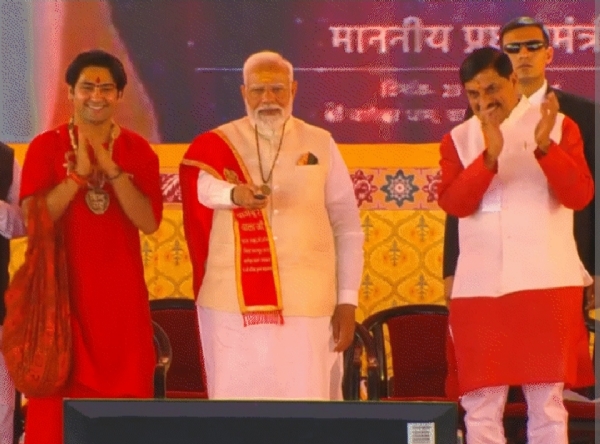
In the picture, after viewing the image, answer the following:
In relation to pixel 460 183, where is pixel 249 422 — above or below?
below

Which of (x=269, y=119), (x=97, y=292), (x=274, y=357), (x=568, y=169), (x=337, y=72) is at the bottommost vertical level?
(x=274, y=357)

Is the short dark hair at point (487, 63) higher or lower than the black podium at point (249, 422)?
higher

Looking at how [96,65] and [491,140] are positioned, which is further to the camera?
[96,65]

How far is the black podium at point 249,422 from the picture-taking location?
1340mm

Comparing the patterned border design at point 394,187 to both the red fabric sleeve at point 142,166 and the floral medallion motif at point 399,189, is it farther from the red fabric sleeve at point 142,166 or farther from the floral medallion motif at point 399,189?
the red fabric sleeve at point 142,166

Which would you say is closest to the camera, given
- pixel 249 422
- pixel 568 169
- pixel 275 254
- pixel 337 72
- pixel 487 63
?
pixel 249 422

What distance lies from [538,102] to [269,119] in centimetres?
89

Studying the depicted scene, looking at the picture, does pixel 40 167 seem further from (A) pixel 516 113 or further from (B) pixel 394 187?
(B) pixel 394 187

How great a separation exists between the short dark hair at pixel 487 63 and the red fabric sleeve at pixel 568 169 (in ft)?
0.88

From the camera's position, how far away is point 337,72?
187 inches

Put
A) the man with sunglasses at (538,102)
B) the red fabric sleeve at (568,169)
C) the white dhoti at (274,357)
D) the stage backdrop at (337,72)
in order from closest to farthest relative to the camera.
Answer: the red fabric sleeve at (568,169) → the white dhoti at (274,357) → the man with sunglasses at (538,102) → the stage backdrop at (337,72)

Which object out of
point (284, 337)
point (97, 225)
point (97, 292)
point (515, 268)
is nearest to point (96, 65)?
point (97, 225)

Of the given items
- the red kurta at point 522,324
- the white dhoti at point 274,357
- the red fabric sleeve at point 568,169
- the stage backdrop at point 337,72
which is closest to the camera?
the red fabric sleeve at point 568,169

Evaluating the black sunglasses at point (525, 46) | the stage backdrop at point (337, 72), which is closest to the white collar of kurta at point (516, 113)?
the black sunglasses at point (525, 46)
